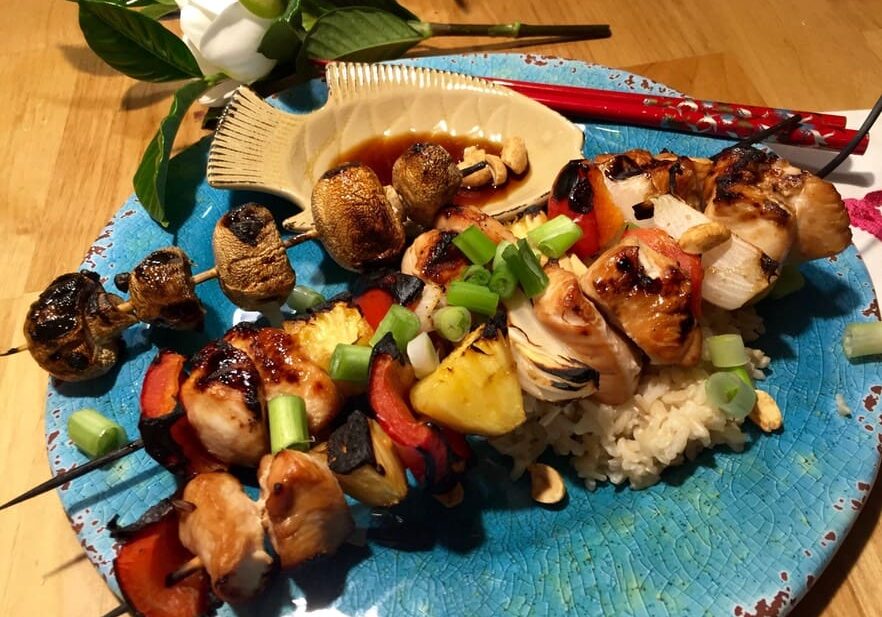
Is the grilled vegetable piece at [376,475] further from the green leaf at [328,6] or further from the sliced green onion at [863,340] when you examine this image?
the green leaf at [328,6]

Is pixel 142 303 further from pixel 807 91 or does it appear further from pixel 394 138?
pixel 807 91

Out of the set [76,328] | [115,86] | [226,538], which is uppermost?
[226,538]

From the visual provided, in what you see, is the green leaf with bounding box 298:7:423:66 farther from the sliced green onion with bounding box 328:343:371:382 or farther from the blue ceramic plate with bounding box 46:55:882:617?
the sliced green onion with bounding box 328:343:371:382

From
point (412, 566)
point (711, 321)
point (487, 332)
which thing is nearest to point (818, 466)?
point (711, 321)

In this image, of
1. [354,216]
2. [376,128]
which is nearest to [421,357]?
[354,216]

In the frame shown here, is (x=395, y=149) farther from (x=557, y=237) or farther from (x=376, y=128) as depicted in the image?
(x=557, y=237)

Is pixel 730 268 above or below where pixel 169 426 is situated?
above

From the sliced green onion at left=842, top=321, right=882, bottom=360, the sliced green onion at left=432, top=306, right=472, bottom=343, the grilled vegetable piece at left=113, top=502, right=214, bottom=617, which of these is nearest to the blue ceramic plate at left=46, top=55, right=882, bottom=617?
the sliced green onion at left=842, top=321, right=882, bottom=360
